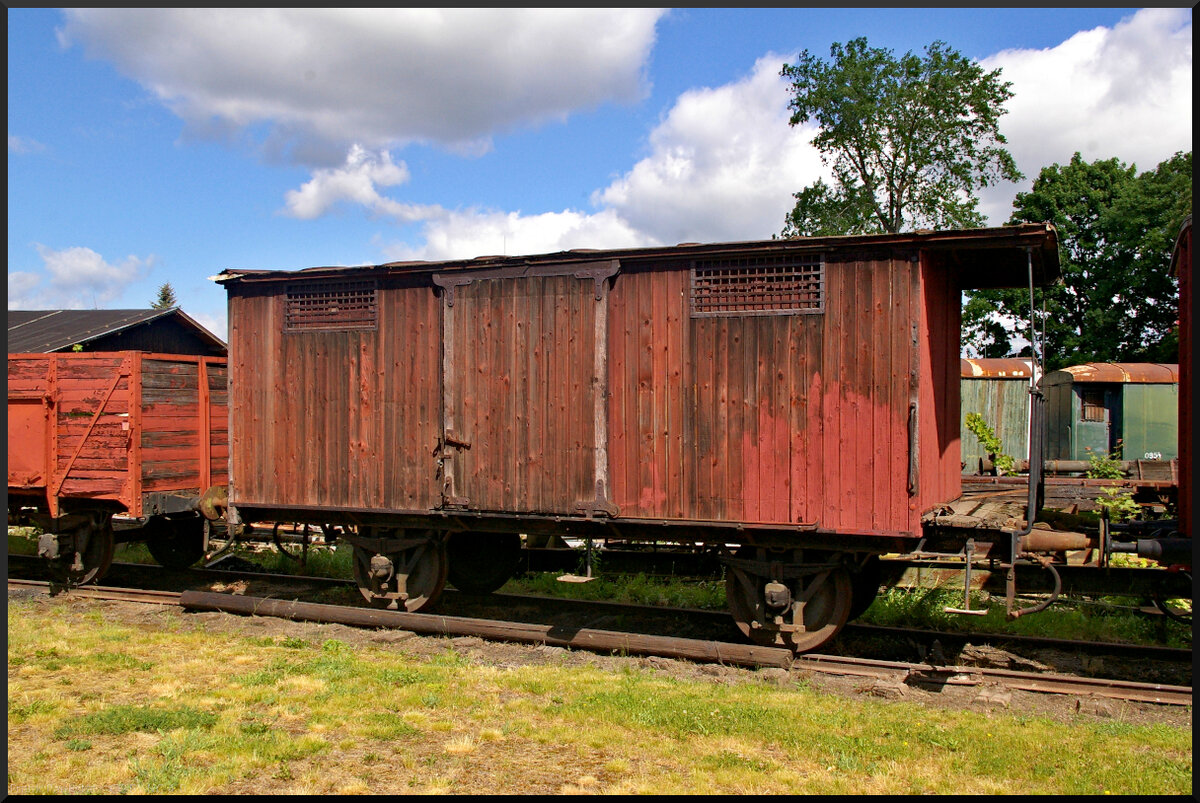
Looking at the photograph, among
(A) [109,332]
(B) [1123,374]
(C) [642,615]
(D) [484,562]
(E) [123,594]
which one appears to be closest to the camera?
(C) [642,615]

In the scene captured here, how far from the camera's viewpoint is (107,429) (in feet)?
35.7

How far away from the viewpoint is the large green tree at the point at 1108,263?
32156 mm

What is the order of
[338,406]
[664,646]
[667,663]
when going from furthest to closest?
[338,406], [664,646], [667,663]

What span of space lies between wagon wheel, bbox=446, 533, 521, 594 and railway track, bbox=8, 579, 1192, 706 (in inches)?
56.2

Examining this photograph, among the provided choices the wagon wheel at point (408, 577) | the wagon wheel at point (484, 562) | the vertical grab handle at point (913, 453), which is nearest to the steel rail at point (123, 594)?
the wagon wheel at point (408, 577)

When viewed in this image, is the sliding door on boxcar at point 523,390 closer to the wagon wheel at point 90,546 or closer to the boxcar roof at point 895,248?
the boxcar roof at point 895,248

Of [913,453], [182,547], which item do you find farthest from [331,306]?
[913,453]

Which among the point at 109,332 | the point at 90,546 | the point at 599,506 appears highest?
the point at 109,332

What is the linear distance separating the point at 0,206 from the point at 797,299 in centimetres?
636

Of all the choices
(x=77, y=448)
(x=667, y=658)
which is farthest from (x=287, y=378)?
(x=667, y=658)

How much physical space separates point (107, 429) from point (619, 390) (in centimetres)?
663

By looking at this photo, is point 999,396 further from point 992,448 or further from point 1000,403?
point 992,448

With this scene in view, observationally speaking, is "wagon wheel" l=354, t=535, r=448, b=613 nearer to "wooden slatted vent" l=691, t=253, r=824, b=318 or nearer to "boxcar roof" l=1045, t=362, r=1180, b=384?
"wooden slatted vent" l=691, t=253, r=824, b=318

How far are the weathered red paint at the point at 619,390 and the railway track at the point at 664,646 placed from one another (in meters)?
1.12
